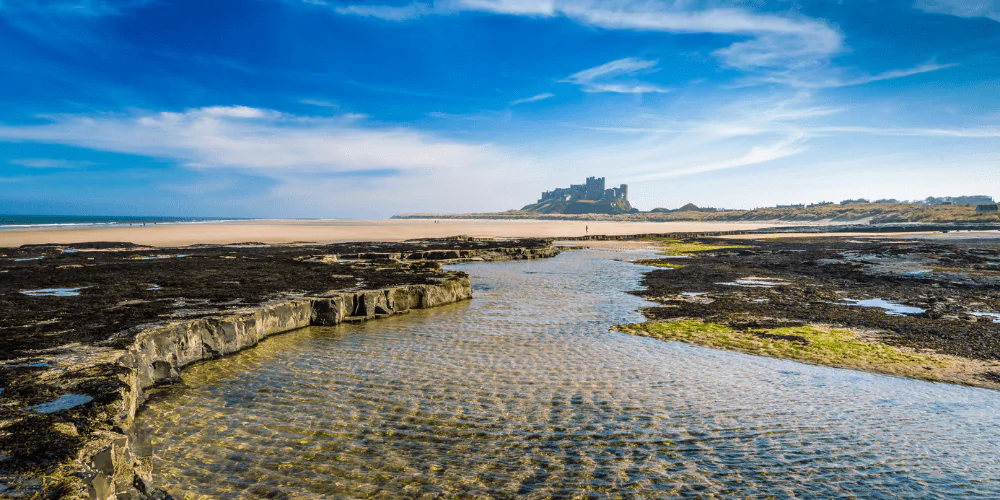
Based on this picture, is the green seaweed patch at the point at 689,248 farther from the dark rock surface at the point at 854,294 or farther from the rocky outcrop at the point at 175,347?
the rocky outcrop at the point at 175,347

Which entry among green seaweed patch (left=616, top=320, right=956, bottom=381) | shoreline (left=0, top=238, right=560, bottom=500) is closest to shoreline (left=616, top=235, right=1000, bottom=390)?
green seaweed patch (left=616, top=320, right=956, bottom=381)

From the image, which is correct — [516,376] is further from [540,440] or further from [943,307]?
[943,307]

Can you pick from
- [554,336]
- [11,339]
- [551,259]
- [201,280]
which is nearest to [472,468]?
[554,336]

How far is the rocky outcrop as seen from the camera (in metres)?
5.67

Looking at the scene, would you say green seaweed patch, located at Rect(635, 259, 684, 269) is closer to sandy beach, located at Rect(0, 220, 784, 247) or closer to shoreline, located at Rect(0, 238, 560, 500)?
shoreline, located at Rect(0, 238, 560, 500)

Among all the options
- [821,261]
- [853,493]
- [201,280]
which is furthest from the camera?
[821,261]

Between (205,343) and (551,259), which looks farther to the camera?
(551,259)

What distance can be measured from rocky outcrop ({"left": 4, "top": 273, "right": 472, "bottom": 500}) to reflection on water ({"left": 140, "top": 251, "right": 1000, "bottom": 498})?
0.48 metres

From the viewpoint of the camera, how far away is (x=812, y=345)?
46.3 ft

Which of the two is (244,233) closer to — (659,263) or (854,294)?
(659,263)

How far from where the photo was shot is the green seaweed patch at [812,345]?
12.2 metres

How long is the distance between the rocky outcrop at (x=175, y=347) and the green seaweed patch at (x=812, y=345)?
8392 millimetres

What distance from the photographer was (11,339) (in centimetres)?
1078

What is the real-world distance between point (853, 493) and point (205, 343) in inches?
531
